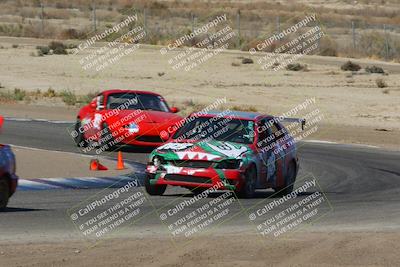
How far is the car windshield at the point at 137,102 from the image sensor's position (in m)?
24.9

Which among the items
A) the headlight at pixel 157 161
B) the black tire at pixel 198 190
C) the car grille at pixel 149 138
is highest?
the headlight at pixel 157 161

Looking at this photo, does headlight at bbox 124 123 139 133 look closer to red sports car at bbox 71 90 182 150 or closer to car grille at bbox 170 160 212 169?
red sports car at bbox 71 90 182 150

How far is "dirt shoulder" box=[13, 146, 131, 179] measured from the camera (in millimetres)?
19500

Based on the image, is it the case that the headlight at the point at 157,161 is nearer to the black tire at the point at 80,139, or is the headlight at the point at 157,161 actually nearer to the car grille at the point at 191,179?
the car grille at the point at 191,179

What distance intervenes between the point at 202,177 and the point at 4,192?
3701 mm

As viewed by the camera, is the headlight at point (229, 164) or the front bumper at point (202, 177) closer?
the front bumper at point (202, 177)

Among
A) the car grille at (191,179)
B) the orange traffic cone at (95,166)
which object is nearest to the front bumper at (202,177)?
the car grille at (191,179)

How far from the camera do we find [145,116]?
961 inches

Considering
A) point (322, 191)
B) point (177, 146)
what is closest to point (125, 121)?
A: point (322, 191)

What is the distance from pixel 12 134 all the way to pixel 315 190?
10.5 meters

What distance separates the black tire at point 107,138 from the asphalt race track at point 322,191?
277 mm

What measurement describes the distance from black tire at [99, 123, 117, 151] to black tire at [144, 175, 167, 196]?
7.08 meters

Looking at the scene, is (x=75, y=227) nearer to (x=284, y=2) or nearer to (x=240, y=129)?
(x=240, y=129)

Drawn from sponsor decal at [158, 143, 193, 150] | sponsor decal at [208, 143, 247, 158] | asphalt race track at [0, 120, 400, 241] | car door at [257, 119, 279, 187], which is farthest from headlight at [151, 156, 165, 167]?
car door at [257, 119, 279, 187]
